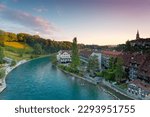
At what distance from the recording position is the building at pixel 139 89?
4.09 meters

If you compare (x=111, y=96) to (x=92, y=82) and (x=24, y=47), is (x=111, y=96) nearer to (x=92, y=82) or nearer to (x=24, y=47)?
(x=92, y=82)

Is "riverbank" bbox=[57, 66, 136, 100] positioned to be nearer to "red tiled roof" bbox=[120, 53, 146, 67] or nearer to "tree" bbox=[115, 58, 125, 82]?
"tree" bbox=[115, 58, 125, 82]

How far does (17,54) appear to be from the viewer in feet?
24.1

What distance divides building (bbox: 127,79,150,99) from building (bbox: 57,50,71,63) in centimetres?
313

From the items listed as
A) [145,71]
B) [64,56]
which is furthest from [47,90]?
[64,56]

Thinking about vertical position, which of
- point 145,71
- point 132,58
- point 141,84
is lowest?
point 141,84

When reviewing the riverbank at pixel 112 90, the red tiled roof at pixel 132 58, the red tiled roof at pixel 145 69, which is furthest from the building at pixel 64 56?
the red tiled roof at pixel 145 69

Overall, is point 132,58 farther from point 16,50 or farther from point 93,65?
point 16,50

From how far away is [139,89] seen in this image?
421 cm

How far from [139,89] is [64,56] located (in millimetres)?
3971

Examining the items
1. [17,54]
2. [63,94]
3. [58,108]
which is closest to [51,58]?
[17,54]

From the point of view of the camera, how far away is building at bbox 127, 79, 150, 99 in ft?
13.4

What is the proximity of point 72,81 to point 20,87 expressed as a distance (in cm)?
127

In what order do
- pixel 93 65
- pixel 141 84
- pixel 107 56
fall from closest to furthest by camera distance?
pixel 141 84
pixel 107 56
pixel 93 65
